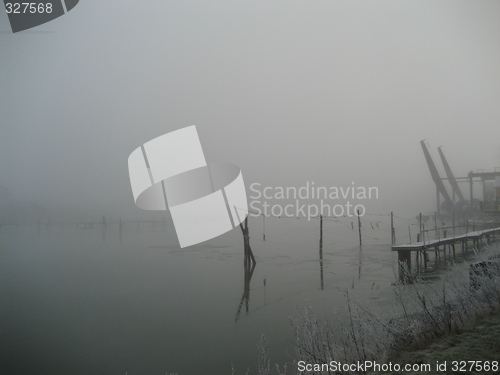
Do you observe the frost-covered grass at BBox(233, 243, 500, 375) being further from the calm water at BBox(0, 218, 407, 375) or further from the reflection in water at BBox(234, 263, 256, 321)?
the reflection in water at BBox(234, 263, 256, 321)

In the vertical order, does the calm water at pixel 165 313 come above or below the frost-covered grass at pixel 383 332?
below

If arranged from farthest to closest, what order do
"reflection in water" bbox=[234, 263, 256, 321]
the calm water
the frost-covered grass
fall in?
"reflection in water" bbox=[234, 263, 256, 321]
the calm water
the frost-covered grass

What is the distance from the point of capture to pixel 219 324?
737 centimetres

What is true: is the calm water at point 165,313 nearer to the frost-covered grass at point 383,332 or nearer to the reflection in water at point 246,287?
the reflection in water at point 246,287

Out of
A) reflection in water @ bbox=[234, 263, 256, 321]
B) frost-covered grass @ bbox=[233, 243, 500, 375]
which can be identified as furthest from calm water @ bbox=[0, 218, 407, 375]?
frost-covered grass @ bbox=[233, 243, 500, 375]

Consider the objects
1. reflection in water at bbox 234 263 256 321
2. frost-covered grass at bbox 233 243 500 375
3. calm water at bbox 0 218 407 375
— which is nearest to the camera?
frost-covered grass at bbox 233 243 500 375

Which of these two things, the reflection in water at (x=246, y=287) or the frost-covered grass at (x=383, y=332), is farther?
the reflection in water at (x=246, y=287)

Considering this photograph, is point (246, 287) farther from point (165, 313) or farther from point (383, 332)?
point (383, 332)

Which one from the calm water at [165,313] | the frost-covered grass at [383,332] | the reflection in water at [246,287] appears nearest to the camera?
the frost-covered grass at [383,332]

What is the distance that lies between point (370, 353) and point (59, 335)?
20.2ft

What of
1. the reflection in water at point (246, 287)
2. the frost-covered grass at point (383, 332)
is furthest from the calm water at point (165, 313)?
the frost-covered grass at point (383, 332)

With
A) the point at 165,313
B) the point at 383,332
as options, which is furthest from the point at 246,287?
the point at 383,332

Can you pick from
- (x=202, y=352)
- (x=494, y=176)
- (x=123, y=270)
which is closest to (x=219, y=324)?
(x=202, y=352)

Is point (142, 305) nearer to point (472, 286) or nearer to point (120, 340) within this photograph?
point (120, 340)
